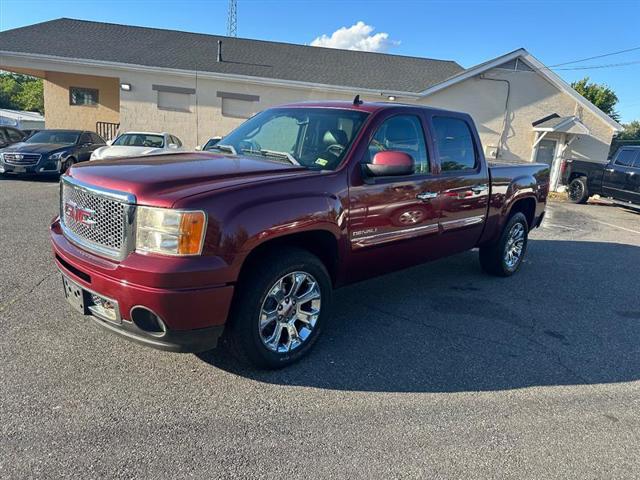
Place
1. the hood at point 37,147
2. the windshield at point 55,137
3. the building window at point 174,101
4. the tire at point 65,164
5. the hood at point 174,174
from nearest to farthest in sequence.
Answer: the hood at point 174,174
the hood at point 37,147
the tire at point 65,164
the windshield at point 55,137
the building window at point 174,101

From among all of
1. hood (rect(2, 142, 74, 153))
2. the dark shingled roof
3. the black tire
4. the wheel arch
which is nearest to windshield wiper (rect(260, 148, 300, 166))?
→ the wheel arch

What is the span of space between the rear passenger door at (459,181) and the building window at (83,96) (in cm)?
1966

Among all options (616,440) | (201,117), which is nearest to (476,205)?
(616,440)

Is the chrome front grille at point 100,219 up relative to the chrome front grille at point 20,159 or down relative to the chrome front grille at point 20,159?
up

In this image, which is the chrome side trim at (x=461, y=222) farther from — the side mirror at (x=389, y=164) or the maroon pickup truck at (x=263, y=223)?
the side mirror at (x=389, y=164)

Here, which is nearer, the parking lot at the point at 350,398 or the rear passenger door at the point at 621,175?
the parking lot at the point at 350,398

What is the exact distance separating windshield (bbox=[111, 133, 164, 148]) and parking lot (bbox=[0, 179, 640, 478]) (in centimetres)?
893

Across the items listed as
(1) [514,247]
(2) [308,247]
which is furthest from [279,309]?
(1) [514,247]

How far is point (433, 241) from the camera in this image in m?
4.52

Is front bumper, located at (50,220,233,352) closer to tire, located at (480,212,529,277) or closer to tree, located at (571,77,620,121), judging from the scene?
tire, located at (480,212,529,277)

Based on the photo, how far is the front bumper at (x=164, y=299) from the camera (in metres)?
2.62

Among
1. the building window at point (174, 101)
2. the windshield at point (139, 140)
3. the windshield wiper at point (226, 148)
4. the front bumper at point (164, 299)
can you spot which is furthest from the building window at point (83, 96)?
the front bumper at point (164, 299)

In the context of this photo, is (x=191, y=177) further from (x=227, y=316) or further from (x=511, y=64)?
(x=511, y=64)

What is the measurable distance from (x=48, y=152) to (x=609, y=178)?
53.0ft
